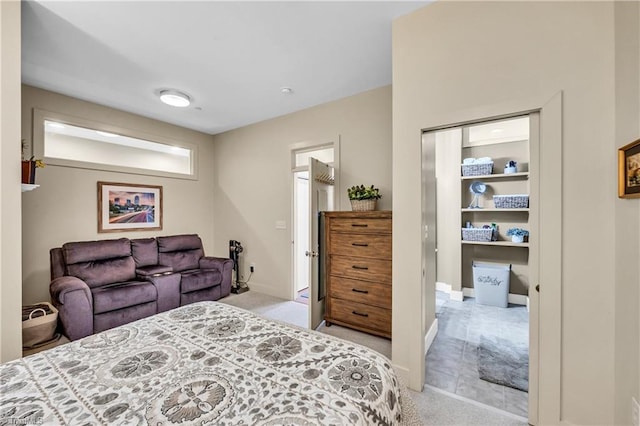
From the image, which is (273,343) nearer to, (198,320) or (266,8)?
(198,320)

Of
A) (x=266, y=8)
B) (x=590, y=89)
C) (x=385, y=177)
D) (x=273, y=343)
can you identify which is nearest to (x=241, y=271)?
(x=385, y=177)

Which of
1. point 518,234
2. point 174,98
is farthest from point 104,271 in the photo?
point 518,234

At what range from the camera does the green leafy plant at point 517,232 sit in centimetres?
373

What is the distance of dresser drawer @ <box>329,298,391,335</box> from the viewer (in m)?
2.72

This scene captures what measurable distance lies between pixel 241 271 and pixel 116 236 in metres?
1.98

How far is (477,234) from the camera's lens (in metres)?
3.93

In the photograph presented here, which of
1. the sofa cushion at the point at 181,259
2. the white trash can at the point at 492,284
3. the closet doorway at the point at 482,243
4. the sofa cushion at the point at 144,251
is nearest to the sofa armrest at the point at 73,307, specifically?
the sofa cushion at the point at 144,251

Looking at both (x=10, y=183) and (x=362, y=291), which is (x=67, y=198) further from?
(x=362, y=291)

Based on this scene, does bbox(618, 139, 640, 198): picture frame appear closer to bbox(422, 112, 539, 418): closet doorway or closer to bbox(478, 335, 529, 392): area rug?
bbox(422, 112, 539, 418): closet doorway

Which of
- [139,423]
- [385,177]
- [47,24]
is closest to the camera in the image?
[139,423]

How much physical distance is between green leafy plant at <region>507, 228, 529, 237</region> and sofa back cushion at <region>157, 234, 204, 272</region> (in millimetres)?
4902

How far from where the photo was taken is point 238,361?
121 centimetres

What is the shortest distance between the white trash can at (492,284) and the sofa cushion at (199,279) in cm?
391

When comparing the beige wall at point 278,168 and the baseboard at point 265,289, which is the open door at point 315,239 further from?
the baseboard at point 265,289
